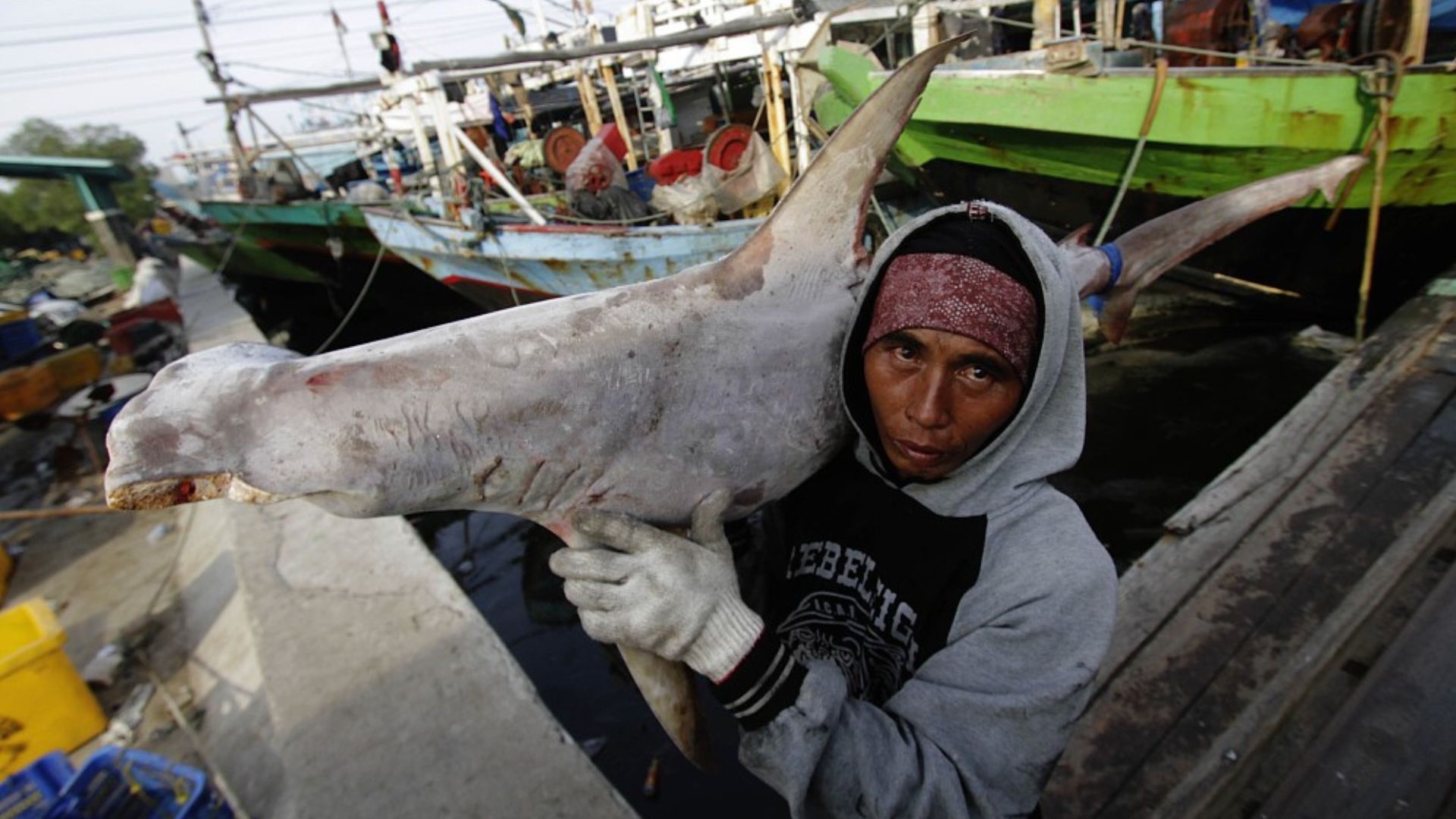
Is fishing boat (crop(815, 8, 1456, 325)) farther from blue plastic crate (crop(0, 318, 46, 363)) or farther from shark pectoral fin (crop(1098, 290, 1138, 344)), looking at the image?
blue plastic crate (crop(0, 318, 46, 363))

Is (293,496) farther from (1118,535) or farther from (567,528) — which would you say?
(1118,535)

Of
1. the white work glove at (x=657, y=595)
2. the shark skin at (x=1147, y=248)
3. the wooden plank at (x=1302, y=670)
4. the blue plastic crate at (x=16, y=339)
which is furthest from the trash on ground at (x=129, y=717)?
the blue plastic crate at (x=16, y=339)

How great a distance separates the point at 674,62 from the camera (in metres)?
10.1

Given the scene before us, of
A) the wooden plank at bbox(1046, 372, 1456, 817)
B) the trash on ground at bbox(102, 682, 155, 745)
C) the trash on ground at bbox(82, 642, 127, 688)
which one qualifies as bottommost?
the trash on ground at bbox(102, 682, 155, 745)

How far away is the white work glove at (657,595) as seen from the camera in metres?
0.98

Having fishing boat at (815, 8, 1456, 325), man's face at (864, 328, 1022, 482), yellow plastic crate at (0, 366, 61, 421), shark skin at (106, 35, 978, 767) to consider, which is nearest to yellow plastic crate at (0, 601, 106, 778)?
shark skin at (106, 35, 978, 767)

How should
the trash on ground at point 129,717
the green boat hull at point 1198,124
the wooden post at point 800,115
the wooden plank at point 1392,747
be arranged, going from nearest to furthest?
the wooden plank at point 1392,747, the trash on ground at point 129,717, the green boat hull at point 1198,124, the wooden post at point 800,115

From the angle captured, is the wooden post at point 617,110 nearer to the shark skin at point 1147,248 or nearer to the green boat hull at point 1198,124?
the green boat hull at point 1198,124

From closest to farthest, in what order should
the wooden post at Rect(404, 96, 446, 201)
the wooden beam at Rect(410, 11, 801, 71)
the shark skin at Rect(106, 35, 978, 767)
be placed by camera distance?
the shark skin at Rect(106, 35, 978, 767) < the wooden beam at Rect(410, 11, 801, 71) < the wooden post at Rect(404, 96, 446, 201)

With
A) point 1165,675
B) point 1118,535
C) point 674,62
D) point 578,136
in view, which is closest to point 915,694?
point 1165,675

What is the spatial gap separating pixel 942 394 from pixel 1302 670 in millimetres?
1962

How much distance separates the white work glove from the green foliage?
29.6 meters

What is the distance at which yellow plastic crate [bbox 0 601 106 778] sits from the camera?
3240mm

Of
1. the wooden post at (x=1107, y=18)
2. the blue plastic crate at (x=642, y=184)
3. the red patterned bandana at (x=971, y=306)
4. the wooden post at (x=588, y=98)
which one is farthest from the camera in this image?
the wooden post at (x=588, y=98)
